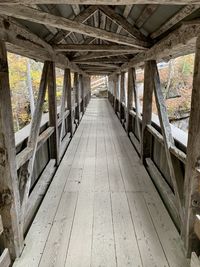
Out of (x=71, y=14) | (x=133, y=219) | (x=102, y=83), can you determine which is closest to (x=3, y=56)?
(x=71, y=14)

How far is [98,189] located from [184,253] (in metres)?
1.60

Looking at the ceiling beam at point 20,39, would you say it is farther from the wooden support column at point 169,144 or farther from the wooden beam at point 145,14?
the wooden support column at point 169,144

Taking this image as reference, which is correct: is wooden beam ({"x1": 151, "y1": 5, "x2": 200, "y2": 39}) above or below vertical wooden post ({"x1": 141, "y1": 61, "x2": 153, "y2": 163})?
above

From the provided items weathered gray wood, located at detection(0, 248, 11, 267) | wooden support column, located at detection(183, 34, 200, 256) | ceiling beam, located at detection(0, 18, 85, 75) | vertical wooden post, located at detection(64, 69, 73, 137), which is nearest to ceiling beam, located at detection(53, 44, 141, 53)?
ceiling beam, located at detection(0, 18, 85, 75)

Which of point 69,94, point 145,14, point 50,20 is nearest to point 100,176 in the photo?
point 145,14

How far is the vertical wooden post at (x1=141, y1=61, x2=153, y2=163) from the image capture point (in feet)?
13.5

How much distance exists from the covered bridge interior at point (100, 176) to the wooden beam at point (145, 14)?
0.6 inches

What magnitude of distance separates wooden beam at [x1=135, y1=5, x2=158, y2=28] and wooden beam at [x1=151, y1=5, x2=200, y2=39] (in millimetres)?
215

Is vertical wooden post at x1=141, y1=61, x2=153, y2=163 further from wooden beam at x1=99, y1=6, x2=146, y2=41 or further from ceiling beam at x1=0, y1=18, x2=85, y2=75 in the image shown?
ceiling beam at x1=0, y1=18, x2=85, y2=75

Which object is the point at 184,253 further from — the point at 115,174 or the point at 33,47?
the point at 33,47

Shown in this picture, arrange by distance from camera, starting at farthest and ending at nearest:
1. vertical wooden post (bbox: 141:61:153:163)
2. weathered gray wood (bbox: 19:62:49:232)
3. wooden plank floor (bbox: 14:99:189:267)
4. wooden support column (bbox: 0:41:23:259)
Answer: vertical wooden post (bbox: 141:61:153:163)
weathered gray wood (bbox: 19:62:49:232)
wooden plank floor (bbox: 14:99:189:267)
wooden support column (bbox: 0:41:23:259)

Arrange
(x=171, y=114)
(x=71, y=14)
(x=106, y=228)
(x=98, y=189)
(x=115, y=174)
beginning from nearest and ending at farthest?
(x=106, y=228), (x=71, y=14), (x=98, y=189), (x=115, y=174), (x=171, y=114)

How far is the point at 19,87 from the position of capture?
19.0 metres

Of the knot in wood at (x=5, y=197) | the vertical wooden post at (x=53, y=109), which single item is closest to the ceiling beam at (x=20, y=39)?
the vertical wooden post at (x=53, y=109)
